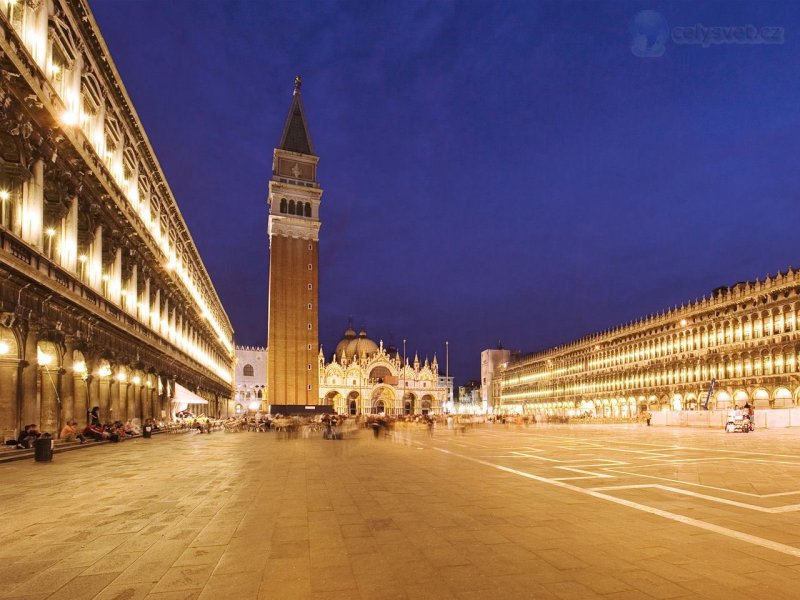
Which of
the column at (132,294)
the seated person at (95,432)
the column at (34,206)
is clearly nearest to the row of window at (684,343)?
the column at (132,294)

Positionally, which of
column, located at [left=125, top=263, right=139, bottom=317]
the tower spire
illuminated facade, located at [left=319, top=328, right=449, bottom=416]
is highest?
the tower spire

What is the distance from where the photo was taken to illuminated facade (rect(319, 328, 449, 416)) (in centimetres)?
13150

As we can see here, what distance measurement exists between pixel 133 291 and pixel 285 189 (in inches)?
2641

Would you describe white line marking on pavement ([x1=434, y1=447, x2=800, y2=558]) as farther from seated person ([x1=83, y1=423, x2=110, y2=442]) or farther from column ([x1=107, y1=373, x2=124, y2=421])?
column ([x1=107, y1=373, x2=124, y2=421])

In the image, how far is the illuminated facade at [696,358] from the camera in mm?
59250

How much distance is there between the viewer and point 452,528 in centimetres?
867

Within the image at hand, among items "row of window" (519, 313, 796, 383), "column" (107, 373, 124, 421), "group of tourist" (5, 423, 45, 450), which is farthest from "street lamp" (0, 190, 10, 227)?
"row of window" (519, 313, 796, 383)

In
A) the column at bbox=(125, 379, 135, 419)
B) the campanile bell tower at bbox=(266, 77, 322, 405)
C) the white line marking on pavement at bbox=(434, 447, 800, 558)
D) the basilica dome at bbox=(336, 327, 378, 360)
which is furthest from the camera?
the basilica dome at bbox=(336, 327, 378, 360)

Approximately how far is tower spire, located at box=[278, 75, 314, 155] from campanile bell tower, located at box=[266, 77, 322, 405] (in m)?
7.85

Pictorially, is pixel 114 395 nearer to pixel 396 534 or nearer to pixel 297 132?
pixel 396 534

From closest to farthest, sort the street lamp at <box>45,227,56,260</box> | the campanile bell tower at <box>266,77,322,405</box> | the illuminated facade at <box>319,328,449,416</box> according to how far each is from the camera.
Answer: the street lamp at <box>45,227,56,260</box>
the campanile bell tower at <box>266,77,322,405</box>
the illuminated facade at <box>319,328,449,416</box>

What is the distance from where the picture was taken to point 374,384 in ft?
438

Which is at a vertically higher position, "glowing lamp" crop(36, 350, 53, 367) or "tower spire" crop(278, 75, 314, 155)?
"tower spire" crop(278, 75, 314, 155)

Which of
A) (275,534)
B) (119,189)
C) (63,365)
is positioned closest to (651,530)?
(275,534)
